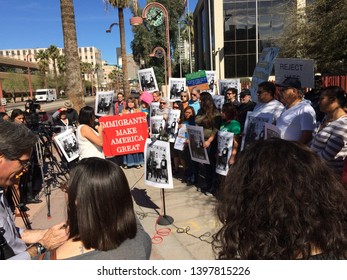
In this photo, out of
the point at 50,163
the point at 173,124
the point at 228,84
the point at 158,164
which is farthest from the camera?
the point at 228,84

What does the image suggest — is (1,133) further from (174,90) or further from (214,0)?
(214,0)

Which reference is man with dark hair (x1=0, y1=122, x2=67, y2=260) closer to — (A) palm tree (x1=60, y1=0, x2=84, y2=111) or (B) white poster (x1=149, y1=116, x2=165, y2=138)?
(B) white poster (x1=149, y1=116, x2=165, y2=138)

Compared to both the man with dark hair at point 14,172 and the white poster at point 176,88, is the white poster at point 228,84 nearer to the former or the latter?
the white poster at point 176,88

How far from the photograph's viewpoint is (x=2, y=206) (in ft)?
6.56

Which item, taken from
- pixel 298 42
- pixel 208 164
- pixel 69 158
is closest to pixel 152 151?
pixel 208 164

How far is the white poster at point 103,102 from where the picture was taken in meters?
7.02

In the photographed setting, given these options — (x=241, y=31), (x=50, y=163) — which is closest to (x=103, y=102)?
(x=50, y=163)

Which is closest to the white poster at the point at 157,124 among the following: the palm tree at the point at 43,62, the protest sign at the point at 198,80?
the protest sign at the point at 198,80

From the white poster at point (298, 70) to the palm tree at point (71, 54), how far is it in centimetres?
572

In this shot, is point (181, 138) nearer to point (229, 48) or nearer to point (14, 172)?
point (14, 172)

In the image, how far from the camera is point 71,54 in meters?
8.41

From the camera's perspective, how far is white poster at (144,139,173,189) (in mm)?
4539

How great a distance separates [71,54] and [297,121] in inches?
265

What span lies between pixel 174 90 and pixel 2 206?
7.19 m
